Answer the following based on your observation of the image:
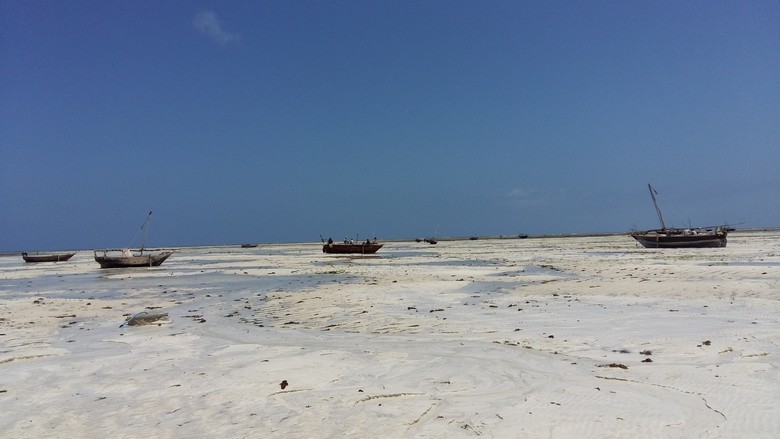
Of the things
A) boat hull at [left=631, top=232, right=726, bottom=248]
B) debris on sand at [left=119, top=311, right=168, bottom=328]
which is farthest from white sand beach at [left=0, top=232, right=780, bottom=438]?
boat hull at [left=631, top=232, right=726, bottom=248]

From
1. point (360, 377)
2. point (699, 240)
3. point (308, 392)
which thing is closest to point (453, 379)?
point (360, 377)

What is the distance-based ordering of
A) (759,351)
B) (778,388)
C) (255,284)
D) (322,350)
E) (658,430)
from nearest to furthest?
1. (658,430)
2. (778,388)
3. (759,351)
4. (322,350)
5. (255,284)

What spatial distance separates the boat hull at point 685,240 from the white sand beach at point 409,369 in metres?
36.5

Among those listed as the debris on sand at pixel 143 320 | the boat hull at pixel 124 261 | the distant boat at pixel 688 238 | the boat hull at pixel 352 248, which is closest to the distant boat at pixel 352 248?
the boat hull at pixel 352 248

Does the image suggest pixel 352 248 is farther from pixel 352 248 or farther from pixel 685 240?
pixel 685 240

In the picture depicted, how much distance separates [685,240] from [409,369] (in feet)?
163

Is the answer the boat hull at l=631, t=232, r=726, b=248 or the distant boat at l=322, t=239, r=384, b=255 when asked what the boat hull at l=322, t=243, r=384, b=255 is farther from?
the boat hull at l=631, t=232, r=726, b=248

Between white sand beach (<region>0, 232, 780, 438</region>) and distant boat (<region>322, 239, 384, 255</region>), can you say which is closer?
white sand beach (<region>0, 232, 780, 438</region>)

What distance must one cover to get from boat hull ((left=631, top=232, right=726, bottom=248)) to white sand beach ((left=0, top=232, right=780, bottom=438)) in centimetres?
3654

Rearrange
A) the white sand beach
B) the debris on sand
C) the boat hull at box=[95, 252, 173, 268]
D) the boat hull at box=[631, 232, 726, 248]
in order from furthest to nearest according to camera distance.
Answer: the boat hull at box=[631, 232, 726, 248] → the boat hull at box=[95, 252, 173, 268] → the debris on sand → the white sand beach

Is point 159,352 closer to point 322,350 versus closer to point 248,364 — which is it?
point 248,364

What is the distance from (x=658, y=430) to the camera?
4.77 metres

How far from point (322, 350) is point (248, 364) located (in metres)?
1.43

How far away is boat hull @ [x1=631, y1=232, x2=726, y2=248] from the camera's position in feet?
156
